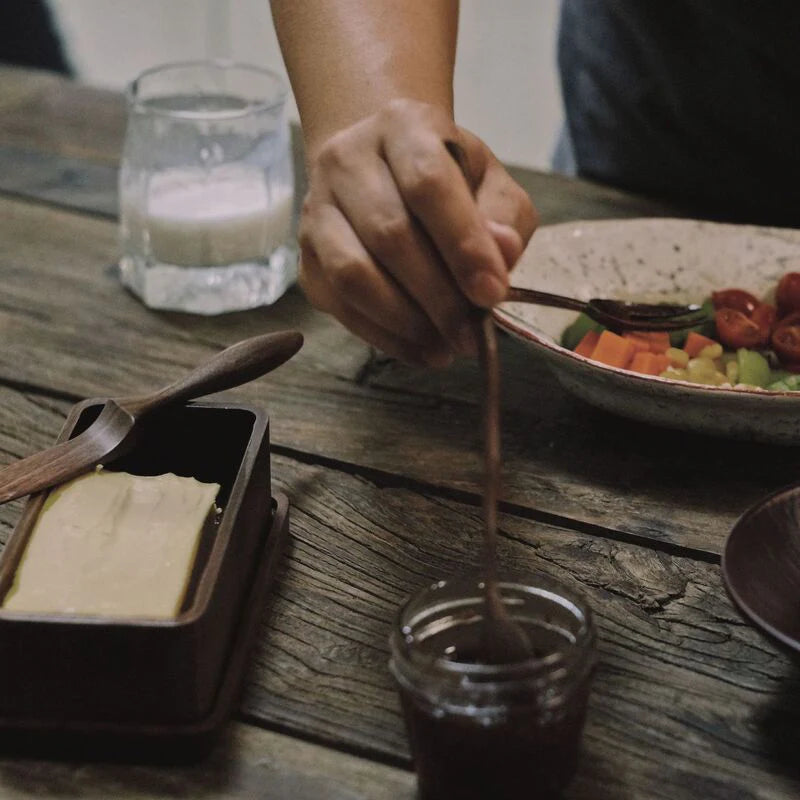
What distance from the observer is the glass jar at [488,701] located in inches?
24.4

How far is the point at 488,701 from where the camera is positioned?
619 millimetres

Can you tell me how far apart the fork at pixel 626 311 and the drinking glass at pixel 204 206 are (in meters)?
0.39

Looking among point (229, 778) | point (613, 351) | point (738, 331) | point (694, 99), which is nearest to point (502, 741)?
point (229, 778)

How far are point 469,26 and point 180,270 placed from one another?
2308 mm

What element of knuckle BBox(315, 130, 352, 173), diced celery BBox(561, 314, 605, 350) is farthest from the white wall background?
knuckle BBox(315, 130, 352, 173)

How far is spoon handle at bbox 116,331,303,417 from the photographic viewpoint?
88 centimetres

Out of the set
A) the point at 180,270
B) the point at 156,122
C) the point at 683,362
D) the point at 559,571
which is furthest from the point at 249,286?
the point at 559,571

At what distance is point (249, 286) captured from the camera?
1.39 meters

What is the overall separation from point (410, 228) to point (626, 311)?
416mm

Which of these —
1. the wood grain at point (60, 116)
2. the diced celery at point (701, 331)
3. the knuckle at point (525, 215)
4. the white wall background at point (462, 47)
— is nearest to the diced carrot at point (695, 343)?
the diced celery at point (701, 331)

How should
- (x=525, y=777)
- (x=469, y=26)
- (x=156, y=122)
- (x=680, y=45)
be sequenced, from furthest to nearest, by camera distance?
(x=469, y=26), (x=680, y=45), (x=156, y=122), (x=525, y=777)

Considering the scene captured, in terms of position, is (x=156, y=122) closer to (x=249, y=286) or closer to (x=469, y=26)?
(x=249, y=286)

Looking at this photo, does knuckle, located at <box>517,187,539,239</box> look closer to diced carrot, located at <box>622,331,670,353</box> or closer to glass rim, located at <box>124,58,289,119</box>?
diced carrot, located at <box>622,331,670,353</box>

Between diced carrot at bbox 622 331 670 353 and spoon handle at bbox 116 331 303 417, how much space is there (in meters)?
0.35
